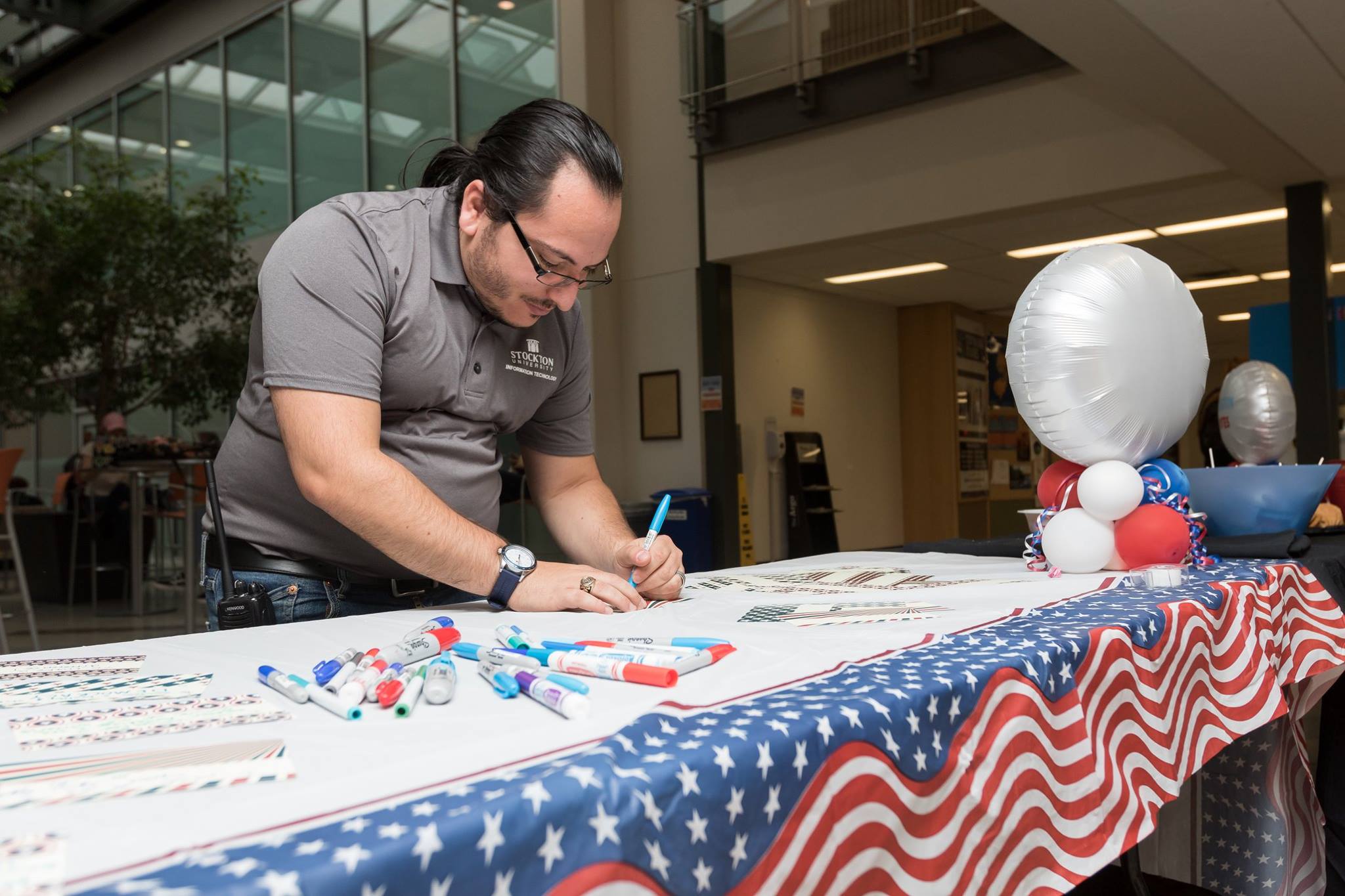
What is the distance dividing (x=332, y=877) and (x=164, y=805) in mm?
128

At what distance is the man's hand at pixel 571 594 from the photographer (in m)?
1.14

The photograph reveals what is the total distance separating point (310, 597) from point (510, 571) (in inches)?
12.8

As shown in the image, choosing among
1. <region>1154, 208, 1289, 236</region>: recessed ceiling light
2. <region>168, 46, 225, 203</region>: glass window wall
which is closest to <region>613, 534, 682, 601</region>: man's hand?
<region>1154, 208, 1289, 236</region>: recessed ceiling light

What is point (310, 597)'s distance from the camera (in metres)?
1.30

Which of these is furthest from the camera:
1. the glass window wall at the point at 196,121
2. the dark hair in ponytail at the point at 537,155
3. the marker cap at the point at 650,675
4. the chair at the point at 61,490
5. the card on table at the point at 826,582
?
the glass window wall at the point at 196,121

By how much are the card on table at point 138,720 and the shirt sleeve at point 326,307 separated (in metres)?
0.49

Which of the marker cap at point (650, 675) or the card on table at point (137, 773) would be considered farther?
the marker cap at point (650, 675)

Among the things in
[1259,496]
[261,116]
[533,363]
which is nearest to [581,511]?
[533,363]

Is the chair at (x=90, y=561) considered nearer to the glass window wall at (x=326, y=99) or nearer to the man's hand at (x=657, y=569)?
the glass window wall at (x=326, y=99)

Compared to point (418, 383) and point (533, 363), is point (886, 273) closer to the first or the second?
point (533, 363)

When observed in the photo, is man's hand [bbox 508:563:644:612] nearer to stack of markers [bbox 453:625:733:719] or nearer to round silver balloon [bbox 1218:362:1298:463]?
stack of markers [bbox 453:625:733:719]

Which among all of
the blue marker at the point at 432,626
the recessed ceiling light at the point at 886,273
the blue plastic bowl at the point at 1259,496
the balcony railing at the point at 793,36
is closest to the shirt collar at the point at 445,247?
the blue marker at the point at 432,626

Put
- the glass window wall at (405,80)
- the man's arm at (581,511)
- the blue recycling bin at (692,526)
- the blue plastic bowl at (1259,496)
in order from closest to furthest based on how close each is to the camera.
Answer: the man's arm at (581,511) → the blue plastic bowl at (1259,496) → the blue recycling bin at (692,526) → the glass window wall at (405,80)

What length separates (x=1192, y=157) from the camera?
4.66 m
